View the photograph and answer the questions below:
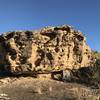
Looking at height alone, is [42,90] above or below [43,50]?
below

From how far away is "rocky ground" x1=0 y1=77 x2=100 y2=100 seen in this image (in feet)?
92.8

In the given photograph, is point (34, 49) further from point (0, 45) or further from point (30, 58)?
point (0, 45)

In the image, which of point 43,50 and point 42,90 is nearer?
point 42,90

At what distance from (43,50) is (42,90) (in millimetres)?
4980

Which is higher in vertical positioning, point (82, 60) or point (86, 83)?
point (82, 60)

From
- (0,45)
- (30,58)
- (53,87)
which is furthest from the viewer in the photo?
(0,45)

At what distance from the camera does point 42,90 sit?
30328 millimetres

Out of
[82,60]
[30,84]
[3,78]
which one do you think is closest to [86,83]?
[82,60]

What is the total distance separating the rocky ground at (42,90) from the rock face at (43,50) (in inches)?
53.0

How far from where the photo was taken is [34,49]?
34.1m

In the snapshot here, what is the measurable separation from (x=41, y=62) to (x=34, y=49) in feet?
4.49

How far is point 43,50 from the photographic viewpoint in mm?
34062

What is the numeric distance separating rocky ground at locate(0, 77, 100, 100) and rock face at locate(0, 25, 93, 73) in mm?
1345

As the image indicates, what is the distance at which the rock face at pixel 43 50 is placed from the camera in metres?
33.9
